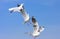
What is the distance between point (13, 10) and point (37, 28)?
2.30 m

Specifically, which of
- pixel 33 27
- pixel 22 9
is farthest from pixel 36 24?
pixel 22 9

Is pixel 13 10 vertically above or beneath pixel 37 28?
above

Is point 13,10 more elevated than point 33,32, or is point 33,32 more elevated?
point 13,10

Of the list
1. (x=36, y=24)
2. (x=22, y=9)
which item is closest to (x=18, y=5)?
(x=22, y=9)

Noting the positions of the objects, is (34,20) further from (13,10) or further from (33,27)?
(13,10)

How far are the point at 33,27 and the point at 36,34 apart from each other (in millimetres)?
628

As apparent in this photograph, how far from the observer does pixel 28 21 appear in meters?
18.0

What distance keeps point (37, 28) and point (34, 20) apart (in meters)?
0.65

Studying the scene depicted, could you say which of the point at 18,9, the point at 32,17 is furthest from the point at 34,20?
the point at 18,9

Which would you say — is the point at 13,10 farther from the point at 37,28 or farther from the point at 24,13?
the point at 37,28

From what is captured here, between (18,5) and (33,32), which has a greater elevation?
(18,5)

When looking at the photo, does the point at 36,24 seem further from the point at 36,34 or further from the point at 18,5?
the point at 18,5

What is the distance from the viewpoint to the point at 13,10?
1783cm

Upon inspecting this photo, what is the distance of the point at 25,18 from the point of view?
1844 centimetres
